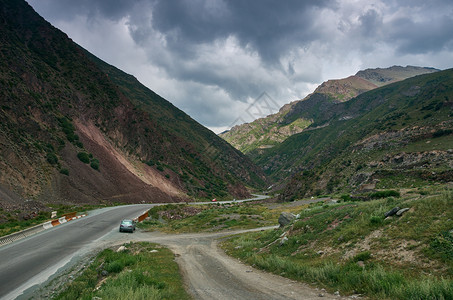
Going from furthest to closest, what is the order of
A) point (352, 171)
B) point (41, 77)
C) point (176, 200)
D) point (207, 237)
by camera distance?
point (176, 200) → point (352, 171) → point (41, 77) → point (207, 237)

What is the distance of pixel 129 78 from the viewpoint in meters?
168

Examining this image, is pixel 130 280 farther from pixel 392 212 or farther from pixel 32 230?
pixel 32 230

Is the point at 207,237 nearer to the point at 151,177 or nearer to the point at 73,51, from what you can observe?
the point at 151,177

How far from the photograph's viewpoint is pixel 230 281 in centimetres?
1025

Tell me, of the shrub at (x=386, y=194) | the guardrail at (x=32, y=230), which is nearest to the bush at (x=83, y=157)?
the guardrail at (x=32, y=230)

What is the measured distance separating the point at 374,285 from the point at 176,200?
232ft

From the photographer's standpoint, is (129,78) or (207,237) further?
(129,78)

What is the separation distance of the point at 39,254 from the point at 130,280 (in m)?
9.66

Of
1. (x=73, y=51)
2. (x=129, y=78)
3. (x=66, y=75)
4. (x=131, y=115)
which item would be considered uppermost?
(x=129, y=78)

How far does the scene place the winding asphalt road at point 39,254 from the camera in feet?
33.2

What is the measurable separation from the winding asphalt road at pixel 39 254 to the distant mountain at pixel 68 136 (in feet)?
37.2

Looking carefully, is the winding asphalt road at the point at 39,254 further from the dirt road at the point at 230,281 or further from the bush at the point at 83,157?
the bush at the point at 83,157

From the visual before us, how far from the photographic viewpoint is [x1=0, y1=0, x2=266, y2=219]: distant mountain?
39844 millimetres

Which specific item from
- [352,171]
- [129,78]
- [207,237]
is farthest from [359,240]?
[129,78]
